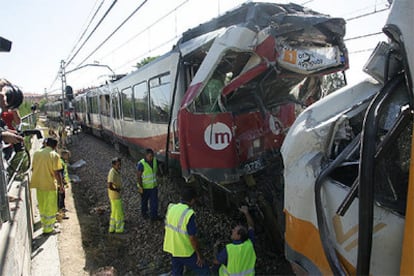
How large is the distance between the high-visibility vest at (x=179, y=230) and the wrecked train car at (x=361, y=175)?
150 cm

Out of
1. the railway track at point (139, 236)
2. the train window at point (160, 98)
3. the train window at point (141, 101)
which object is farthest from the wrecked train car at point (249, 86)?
the train window at point (141, 101)

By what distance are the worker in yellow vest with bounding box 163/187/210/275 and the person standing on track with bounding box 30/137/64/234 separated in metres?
2.80

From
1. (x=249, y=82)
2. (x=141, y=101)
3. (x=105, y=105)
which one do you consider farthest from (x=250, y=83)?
(x=105, y=105)

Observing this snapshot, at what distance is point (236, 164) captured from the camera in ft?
15.4

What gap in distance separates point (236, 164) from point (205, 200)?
1.84 meters

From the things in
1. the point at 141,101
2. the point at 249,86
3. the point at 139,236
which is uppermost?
the point at 249,86

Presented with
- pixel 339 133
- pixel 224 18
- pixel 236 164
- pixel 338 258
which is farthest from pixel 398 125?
pixel 224 18

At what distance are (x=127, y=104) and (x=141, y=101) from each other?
6.39 feet

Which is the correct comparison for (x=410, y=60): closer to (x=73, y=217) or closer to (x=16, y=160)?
(x=16, y=160)

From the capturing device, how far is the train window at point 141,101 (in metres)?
8.93

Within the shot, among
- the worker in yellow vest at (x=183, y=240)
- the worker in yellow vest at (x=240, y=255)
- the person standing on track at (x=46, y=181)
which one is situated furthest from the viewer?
the person standing on track at (x=46, y=181)

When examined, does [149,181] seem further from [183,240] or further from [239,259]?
[239,259]

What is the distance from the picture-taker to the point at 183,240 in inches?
154

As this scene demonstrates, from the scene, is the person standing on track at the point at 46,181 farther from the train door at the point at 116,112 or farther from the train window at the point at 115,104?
the train window at the point at 115,104
